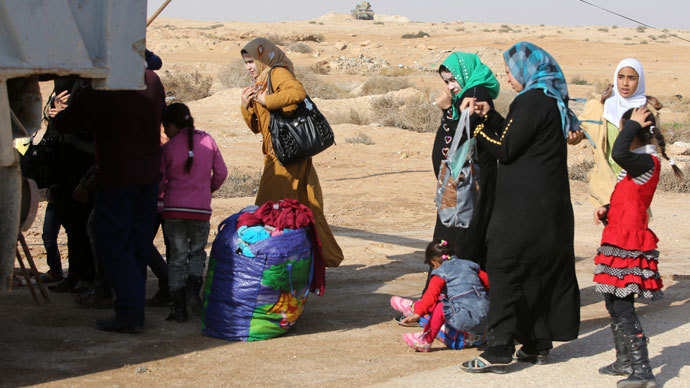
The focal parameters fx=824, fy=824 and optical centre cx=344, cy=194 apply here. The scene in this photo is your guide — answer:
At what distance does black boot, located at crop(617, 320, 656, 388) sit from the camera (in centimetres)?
463

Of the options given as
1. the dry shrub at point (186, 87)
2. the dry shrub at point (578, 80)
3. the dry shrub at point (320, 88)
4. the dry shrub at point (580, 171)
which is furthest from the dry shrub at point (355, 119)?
the dry shrub at point (578, 80)

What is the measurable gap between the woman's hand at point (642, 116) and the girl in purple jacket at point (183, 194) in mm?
2842

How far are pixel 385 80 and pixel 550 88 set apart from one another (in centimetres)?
2300

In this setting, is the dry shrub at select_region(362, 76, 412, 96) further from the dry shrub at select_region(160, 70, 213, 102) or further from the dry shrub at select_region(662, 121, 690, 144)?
the dry shrub at select_region(662, 121, 690, 144)

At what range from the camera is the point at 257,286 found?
5449 millimetres

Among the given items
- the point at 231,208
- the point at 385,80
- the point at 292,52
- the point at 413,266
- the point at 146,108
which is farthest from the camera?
the point at 292,52

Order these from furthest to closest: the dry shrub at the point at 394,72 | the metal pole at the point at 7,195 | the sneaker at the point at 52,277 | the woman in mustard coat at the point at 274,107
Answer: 1. the dry shrub at the point at 394,72
2. the sneaker at the point at 52,277
3. the woman in mustard coat at the point at 274,107
4. the metal pole at the point at 7,195

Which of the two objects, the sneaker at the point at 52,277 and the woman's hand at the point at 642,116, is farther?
the sneaker at the point at 52,277

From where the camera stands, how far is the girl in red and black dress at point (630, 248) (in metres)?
4.78

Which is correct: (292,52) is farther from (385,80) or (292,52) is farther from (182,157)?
(182,157)

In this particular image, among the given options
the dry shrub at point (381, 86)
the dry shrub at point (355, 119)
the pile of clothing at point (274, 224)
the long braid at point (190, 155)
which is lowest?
the dry shrub at point (381, 86)

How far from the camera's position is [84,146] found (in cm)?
618

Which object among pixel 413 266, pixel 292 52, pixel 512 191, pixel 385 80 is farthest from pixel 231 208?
pixel 292 52

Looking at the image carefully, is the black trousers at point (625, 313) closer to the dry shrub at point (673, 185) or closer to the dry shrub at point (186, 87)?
the dry shrub at point (673, 185)
